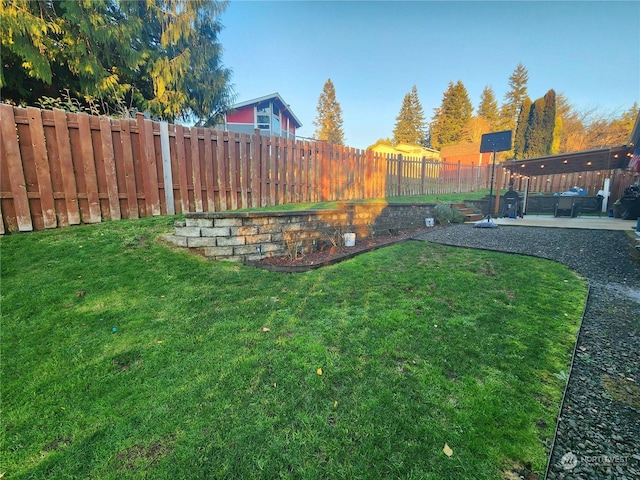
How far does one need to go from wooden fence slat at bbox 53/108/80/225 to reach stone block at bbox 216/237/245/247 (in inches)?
79.3

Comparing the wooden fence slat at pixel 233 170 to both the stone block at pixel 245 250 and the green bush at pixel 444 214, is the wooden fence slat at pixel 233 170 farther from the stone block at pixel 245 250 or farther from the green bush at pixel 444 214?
the green bush at pixel 444 214

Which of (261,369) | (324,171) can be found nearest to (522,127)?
(324,171)

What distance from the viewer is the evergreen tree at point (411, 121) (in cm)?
4369

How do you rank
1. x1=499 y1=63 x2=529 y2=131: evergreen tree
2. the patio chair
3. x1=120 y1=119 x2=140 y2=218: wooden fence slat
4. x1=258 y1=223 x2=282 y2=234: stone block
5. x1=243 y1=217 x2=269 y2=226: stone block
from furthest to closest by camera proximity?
x1=499 y1=63 x2=529 y2=131: evergreen tree
the patio chair
x1=258 y1=223 x2=282 y2=234: stone block
x1=243 y1=217 x2=269 y2=226: stone block
x1=120 y1=119 x2=140 y2=218: wooden fence slat

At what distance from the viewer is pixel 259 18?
11898 mm

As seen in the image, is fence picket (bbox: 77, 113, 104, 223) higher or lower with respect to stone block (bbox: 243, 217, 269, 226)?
higher

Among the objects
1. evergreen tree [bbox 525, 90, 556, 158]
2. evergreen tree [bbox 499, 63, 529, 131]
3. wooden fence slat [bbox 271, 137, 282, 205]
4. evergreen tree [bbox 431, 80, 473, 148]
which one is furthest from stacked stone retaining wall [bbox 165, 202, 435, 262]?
evergreen tree [bbox 499, 63, 529, 131]

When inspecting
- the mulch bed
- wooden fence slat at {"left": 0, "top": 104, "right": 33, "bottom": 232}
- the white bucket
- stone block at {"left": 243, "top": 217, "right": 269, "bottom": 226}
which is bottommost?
the mulch bed

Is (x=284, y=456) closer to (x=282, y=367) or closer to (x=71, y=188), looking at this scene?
(x=282, y=367)

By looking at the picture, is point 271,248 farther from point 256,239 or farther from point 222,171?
point 222,171

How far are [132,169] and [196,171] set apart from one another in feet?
3.17

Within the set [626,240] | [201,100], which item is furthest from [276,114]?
[626,240]

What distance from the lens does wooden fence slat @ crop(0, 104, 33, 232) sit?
11.1ft

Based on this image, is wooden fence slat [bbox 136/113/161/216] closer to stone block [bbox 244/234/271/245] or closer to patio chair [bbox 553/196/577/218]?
stone block [bbox 244/234/271/245]
